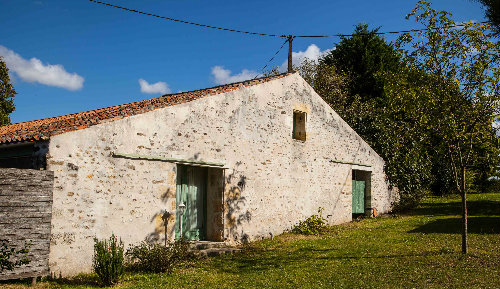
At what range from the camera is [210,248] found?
34.3 feet

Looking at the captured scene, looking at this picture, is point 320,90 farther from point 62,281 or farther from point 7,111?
point 62,281

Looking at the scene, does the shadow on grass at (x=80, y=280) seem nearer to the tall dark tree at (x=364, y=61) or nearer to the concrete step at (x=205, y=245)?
the concrete step at (x=205, y=245)

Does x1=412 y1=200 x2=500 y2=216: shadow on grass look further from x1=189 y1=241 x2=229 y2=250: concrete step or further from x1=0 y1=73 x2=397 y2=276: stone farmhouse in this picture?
x1=189 y1=241 x2=229 y2=250: concrete step

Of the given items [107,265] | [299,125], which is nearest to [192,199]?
[107,265]

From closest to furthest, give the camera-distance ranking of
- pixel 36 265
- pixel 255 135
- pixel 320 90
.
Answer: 1. pixel 36 265
2. pixel 255 135
3. pixel 320 90

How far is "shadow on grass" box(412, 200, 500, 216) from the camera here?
1627 cm

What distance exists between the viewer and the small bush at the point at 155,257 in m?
8.51

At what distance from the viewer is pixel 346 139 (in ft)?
51.0

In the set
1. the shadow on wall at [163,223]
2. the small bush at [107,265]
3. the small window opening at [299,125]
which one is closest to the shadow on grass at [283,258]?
the shadow on wall at [163,223]

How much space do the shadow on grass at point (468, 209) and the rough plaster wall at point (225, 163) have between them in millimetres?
2125

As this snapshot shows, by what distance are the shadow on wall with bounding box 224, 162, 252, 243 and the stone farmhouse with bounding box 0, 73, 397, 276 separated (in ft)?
0.09

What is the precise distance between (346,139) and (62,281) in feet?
35.6

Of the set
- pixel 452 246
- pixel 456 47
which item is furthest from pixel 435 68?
pixel 452 246

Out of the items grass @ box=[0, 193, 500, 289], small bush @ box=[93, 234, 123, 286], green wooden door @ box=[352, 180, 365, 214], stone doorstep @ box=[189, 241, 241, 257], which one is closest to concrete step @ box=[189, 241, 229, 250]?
stone doorstep @ box=[189, 241, 241, 257]
